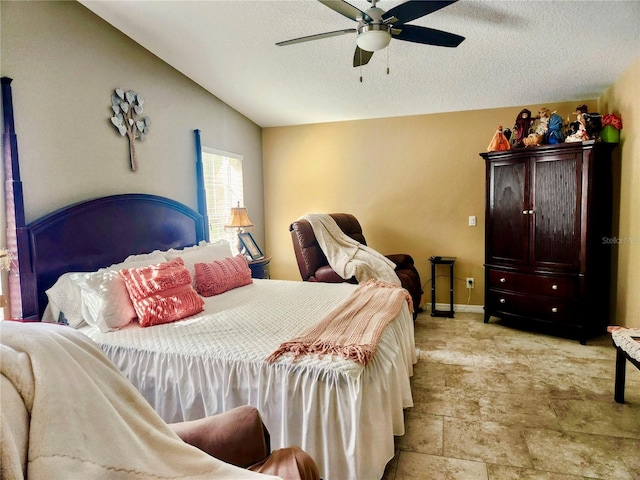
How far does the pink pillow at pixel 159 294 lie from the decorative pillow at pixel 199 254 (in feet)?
1.40

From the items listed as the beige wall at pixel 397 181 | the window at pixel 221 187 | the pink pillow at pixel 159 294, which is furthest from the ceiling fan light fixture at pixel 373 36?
the beige wall at pixel 397 181

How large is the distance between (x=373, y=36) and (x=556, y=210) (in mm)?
2592

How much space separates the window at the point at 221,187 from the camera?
3980 mm

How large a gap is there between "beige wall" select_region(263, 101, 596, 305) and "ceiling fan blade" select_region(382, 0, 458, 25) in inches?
103

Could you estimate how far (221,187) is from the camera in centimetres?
421

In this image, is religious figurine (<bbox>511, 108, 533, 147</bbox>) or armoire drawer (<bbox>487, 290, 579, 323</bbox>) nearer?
armoire drawer (<bbox>487, 290, 579, 323</bbox>)

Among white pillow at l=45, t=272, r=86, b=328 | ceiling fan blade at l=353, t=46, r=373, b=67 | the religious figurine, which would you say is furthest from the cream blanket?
the religious figurine

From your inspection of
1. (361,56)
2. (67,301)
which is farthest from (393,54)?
(67,301)

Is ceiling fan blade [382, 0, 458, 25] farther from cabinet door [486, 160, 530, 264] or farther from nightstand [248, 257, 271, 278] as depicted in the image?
nightstand [248, 257, 271, 278]

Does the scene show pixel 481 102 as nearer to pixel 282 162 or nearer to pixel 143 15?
pixel 282 162

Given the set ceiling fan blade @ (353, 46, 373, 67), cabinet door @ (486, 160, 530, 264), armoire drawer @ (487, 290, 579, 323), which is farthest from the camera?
cabinet door @ (486, 160, 530, 264)

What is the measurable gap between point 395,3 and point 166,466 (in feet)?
8.71

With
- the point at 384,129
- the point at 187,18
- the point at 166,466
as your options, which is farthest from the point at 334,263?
the point at 166,466

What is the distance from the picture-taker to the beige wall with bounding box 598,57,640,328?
3.01 meters
